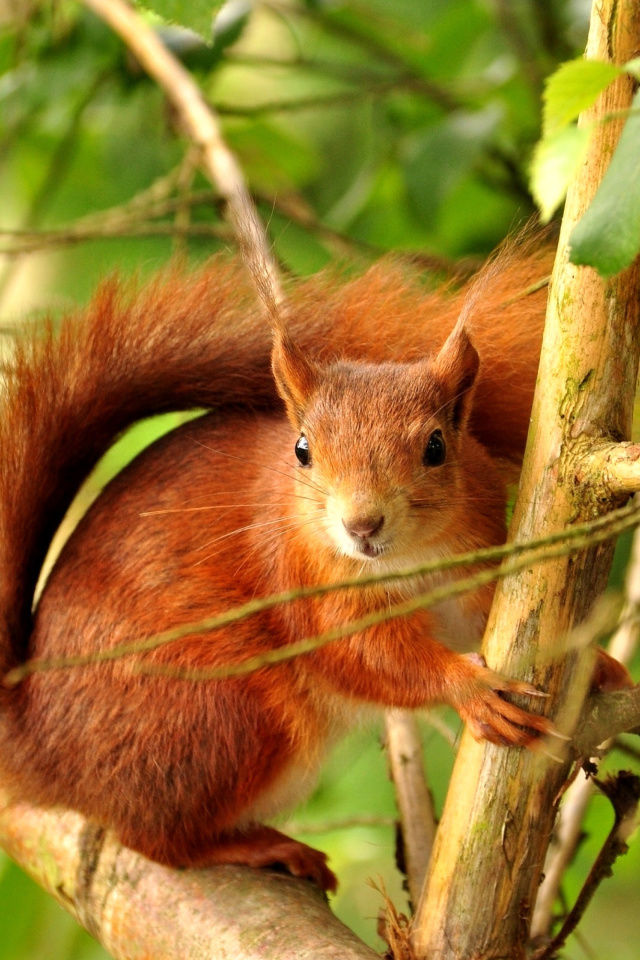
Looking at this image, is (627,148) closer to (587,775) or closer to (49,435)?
(587,775)

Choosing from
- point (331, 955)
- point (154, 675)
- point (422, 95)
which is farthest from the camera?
point (422, 95)

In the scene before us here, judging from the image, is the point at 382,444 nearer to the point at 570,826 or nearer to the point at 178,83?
the point at 570,826

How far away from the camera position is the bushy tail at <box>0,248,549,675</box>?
4.81ft

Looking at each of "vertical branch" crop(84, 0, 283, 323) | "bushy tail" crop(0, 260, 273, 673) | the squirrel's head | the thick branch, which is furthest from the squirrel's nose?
"vertical branch" crop(84, 0, 283, 323)

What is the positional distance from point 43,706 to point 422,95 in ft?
5.07

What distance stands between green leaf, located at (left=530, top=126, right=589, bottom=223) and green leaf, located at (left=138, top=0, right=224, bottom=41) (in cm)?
61

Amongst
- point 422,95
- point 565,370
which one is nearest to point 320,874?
point 565,370

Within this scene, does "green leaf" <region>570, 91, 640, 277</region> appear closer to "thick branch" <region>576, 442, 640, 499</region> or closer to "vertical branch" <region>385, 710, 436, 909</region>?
"thick branch" <region>576, 442, 640, 499</region>

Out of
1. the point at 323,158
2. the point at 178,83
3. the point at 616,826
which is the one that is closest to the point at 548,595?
the point at 616,826

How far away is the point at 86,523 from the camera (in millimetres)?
1580

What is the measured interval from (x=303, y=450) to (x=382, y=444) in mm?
116

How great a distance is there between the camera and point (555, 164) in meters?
0.66

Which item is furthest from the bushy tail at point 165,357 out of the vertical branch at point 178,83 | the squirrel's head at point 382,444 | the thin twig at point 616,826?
the thin twig at point 616,826

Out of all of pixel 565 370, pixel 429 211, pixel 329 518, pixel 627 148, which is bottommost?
pixel 329 518
